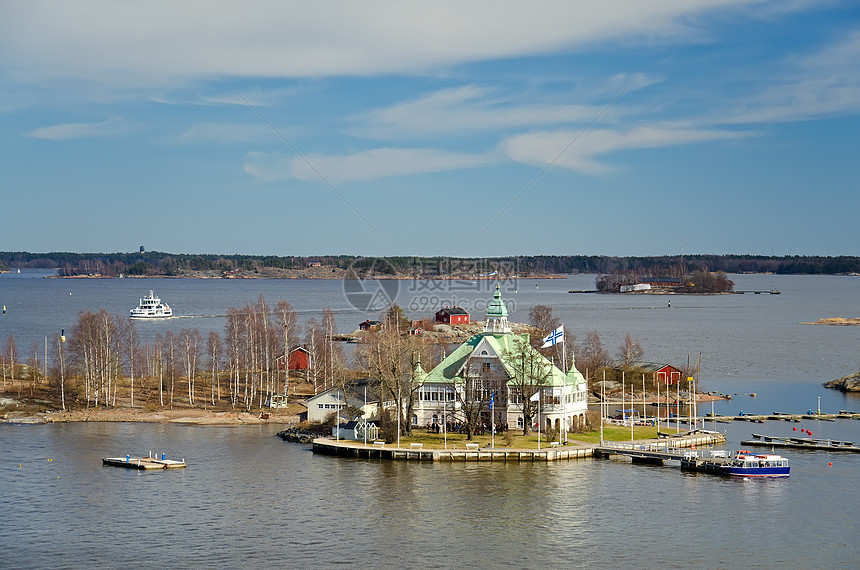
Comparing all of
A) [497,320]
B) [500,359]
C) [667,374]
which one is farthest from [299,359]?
[500,359]

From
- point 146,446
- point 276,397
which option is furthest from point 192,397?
point 146,446

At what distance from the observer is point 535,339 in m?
113

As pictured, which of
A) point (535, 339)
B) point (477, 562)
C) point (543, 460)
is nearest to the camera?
point (477, 562)

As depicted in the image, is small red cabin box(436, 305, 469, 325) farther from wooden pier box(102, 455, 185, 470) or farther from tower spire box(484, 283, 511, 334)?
wooden pier box(102, 455, 185, 470)

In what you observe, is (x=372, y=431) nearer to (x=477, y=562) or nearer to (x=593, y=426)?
(x=593, y=426)

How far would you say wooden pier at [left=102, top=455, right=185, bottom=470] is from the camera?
64.4 meters

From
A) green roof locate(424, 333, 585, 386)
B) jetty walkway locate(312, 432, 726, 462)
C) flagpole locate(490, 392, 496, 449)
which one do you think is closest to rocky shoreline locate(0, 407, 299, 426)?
jetty walkway locate(312, 432, 726, 462)

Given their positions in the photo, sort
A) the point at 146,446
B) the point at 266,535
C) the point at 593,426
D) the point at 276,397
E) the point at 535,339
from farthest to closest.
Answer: the point at 535,339
the point at 276,397
the point at 593,426
the point at 146,446
the point at 266,535

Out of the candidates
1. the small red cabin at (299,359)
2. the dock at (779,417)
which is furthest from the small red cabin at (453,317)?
the dock at (779,417)

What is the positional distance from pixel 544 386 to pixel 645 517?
21.5 meters

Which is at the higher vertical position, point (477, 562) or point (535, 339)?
point (535, 339)

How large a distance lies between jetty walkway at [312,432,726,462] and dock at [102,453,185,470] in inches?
397

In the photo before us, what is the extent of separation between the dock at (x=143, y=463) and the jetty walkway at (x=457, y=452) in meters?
10.1

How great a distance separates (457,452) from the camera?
6744cm
